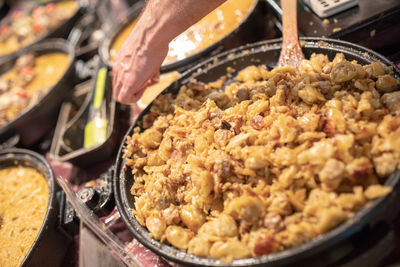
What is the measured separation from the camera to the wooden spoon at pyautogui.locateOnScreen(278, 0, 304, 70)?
6.30 ft

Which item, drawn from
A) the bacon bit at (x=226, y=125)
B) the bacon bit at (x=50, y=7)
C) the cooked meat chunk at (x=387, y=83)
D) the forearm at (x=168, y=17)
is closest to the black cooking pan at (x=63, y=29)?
the bacon bit at (x=50, y=7)

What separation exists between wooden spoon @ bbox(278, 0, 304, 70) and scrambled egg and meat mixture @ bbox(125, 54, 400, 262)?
0.40 feet

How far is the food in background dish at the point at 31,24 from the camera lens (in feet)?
16.5

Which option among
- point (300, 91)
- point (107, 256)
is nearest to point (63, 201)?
point (107, 256)

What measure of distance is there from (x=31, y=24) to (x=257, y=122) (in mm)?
5129

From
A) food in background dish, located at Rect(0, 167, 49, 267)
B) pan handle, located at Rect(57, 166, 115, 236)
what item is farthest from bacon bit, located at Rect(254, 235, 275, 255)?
food in background dish, located at Rect(0, 167, 49, 267)

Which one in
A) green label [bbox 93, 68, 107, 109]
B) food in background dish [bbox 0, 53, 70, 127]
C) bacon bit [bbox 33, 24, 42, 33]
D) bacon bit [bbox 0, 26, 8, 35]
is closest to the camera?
green label [bbox 93, 68, 107, 109]

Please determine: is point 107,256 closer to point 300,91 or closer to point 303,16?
point 300,91

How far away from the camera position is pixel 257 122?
1.57 metres

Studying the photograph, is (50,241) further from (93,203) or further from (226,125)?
(226,125)

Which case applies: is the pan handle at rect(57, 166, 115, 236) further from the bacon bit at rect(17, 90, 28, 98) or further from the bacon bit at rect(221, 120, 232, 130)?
the bacon bit at rect(17, 90, 28, 98)

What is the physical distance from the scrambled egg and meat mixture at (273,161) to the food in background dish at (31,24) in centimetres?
414

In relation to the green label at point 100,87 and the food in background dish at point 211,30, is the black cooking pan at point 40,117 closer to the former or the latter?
the green label at point 100,87

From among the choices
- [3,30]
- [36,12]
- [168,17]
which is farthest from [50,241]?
[3,30]
